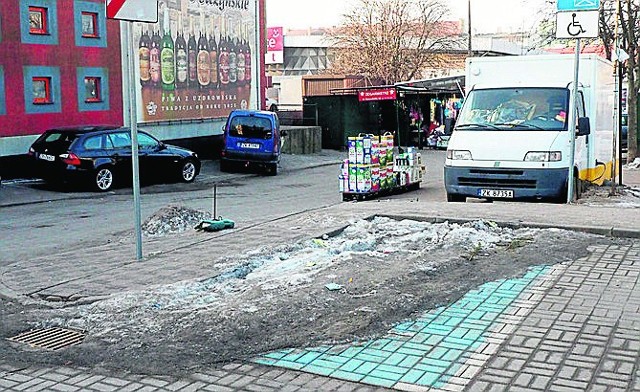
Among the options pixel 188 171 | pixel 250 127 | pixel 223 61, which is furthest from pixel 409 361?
pixel 223 61

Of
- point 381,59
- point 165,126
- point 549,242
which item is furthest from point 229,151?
point 381,59

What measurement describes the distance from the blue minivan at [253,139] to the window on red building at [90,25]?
195 inches

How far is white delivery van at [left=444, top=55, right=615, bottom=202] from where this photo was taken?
13.4 m

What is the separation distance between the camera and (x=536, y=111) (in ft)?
46.3

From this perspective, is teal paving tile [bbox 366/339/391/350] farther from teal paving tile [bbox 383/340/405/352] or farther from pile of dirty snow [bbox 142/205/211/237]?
pile of dirty snow [bbox 142/205/211/237]

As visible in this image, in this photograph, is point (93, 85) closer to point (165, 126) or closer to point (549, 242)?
point (165, 126)

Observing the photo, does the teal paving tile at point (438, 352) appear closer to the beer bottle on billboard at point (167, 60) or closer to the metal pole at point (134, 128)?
the metal pole at point (134, 128)

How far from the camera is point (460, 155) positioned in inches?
549

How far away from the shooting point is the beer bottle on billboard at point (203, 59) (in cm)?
2844

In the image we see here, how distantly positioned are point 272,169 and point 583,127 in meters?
13.8

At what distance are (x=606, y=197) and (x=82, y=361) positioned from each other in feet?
38.4

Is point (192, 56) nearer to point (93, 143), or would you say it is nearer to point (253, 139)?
point (253, 139)

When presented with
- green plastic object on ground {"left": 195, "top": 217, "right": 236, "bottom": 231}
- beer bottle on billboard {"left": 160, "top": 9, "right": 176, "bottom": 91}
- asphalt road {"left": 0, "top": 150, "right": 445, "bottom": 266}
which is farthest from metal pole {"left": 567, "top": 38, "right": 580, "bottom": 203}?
beer bottle on billboard {"left": 160, "top": 9, "right": 176, "bottom": 91}

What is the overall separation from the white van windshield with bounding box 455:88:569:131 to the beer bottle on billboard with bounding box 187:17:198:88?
50.2 feet
